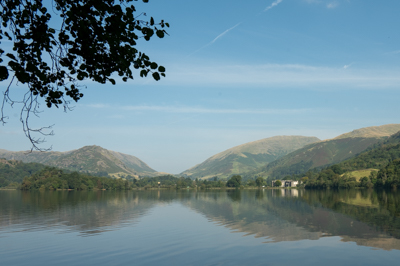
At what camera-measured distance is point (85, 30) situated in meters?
13.4

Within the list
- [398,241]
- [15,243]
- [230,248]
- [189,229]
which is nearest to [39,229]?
[15,243]

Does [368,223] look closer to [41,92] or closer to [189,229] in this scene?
[189,229]

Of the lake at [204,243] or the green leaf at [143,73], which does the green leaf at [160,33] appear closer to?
the green leaf at [143,73]

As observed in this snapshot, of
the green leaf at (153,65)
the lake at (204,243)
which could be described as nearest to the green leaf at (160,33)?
the green leaf at (153,65)

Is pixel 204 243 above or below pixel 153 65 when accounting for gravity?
below

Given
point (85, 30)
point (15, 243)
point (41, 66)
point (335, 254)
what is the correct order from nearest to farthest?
point (85, 30)
point (41, 66)
point (335, 254)
point (15, 243)

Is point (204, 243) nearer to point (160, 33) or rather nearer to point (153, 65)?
point (153, 65)

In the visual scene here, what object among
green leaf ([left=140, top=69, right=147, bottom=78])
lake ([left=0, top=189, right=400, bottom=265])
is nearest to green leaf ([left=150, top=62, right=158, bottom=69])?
green leaf ([left=140, top=69, right=147, bottom=78])

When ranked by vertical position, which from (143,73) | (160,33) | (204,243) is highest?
(160,33)

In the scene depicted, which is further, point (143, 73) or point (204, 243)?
point (204, 243)

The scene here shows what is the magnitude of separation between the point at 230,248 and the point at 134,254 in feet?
30.5

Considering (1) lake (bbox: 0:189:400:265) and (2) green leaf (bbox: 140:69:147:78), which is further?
(1) lake (bbox: 0:189:400:265)

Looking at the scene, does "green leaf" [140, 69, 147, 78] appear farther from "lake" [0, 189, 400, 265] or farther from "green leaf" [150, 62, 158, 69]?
"lake" [0, 189, 400, 265]

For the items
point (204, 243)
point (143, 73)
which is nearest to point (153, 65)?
point (143, 73)
